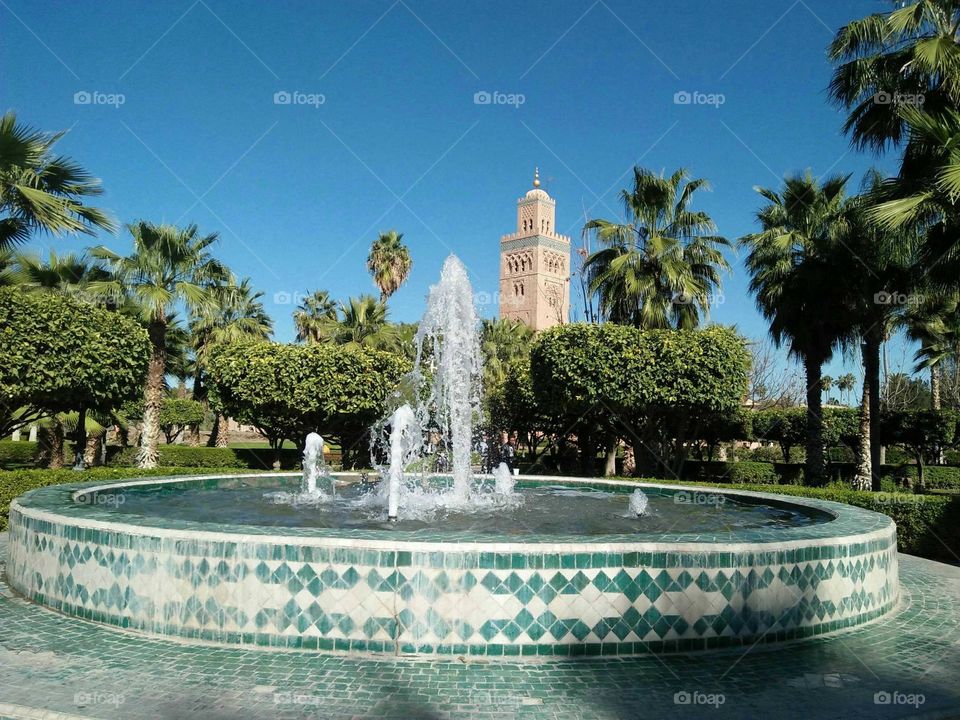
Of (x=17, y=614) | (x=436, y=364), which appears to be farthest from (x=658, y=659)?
(x=436, y=364)

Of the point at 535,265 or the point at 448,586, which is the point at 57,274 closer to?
the point at 448,586

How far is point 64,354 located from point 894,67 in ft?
55.7

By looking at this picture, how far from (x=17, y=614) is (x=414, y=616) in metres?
3.21

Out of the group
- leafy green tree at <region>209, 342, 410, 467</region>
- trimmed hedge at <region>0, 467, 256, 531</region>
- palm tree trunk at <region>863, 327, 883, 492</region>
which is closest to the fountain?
trimmed hedge at <region>0, 467, 256, 531</region>

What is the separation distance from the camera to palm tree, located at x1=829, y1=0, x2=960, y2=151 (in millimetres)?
11719

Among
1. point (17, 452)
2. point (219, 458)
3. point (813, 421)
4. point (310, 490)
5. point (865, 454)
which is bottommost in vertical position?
point (17, 452)

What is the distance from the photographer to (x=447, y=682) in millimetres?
4320

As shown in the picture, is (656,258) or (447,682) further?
(656,258)

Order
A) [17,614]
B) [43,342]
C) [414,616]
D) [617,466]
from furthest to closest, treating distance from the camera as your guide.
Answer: [617,466] → [43,342] → [17,614] → [414,616]

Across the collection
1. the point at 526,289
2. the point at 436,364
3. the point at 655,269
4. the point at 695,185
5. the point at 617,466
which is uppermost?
the point at 526,289

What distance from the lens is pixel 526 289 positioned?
282 ft

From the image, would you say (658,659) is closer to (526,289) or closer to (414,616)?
(414,616)

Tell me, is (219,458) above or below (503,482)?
below

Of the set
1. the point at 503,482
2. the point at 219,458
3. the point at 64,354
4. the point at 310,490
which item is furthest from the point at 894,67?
the point at 219,458
